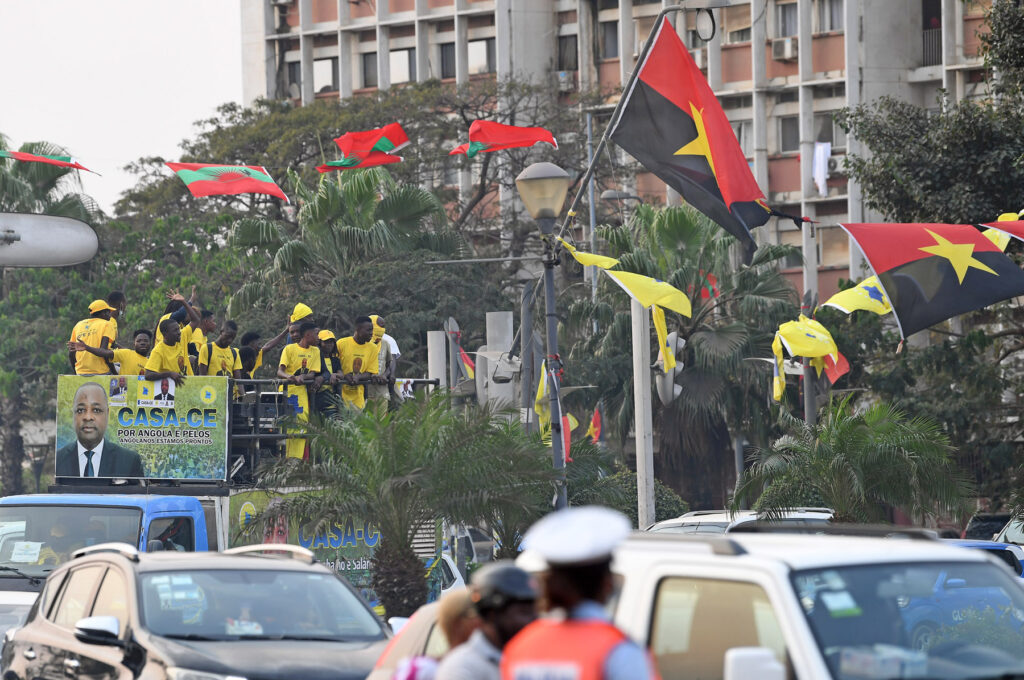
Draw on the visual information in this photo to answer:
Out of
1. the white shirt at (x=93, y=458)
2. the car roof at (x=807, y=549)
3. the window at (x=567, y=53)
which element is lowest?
the white shirt at (x=93, y=458)

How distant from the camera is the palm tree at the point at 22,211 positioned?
41750mm

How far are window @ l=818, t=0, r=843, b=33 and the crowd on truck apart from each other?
3422cm

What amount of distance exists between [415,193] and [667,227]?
5.64m

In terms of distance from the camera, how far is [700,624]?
5852 mm

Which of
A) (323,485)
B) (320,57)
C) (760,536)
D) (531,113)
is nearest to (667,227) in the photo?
(531,113)

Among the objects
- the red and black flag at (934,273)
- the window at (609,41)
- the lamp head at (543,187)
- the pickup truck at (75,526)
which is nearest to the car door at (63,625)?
the pickup truck at (75,526)

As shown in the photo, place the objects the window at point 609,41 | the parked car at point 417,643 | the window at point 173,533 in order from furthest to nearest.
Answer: the window at point 609,41
the window at point 173,533
the parked car at point 417,643

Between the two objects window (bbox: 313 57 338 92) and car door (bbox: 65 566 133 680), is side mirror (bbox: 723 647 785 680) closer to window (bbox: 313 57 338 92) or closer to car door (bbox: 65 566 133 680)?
car door (bbox: 65 566 133 680)

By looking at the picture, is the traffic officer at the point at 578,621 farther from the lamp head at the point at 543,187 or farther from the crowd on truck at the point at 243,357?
the lamp head at the point at 543,187

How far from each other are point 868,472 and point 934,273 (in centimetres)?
234

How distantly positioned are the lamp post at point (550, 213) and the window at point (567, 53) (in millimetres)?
39953

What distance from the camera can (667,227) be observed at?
37.8 metres

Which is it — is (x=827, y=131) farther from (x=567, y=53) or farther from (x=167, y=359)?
(x=167, y=359)

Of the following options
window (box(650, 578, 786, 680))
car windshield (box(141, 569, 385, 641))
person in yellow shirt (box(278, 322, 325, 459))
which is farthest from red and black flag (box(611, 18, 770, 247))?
window (box(650, 578, 786, 680))
